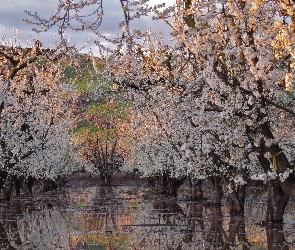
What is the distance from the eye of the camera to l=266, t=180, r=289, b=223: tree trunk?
1895 centimetres

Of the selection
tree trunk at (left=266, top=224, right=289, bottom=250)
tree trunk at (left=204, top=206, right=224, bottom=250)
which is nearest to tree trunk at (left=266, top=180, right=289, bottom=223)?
tree trunk at (left=266, top=224, right=289, bottom=250)

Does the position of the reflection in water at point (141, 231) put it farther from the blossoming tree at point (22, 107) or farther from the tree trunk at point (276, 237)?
the blossoming tree at point (22, 107)

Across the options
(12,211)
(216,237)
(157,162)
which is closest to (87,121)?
(157,162)

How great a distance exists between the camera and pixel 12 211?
2802 cm

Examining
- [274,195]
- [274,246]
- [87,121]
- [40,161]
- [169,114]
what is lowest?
[274,246]

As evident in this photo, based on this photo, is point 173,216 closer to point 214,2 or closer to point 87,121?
point 214,2

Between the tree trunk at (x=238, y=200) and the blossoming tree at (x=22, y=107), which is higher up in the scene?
the blossoming tree at (x=22, y=107)

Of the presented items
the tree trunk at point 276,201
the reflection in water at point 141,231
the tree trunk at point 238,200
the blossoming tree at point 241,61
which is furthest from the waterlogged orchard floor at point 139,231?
the blossoming tree at point 241,61

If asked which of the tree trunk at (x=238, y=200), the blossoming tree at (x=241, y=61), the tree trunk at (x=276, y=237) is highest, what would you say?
the blossoming tree at (x=241, y=61)

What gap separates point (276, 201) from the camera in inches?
750

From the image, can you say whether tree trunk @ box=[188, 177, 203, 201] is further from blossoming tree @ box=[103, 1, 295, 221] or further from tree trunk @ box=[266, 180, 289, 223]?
blossoming tree @ box=[103, 1, 295, 221]

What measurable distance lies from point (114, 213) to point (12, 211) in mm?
5760

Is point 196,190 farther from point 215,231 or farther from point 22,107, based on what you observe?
point 215,231

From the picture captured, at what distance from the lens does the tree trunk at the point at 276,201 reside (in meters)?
19.0
